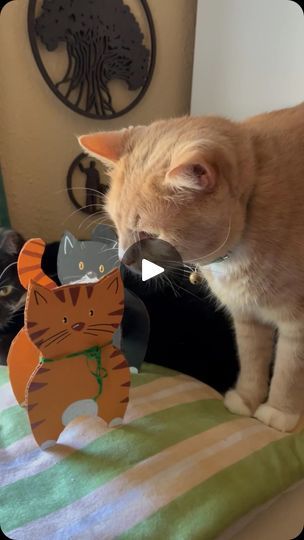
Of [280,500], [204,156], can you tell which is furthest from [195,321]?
[204,156]

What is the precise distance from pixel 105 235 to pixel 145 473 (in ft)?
1.31

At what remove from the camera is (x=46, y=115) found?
1284 millimetres

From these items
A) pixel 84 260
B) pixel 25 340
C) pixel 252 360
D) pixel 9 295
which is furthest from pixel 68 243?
pixel 252 360

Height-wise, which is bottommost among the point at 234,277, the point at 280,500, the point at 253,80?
the point at 280,500

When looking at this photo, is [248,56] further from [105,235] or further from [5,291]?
[5,291]

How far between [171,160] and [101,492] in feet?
1.45

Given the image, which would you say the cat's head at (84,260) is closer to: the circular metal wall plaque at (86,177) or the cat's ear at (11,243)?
the cat's ear at (11,243)

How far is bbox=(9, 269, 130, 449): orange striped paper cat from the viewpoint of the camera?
0.57m

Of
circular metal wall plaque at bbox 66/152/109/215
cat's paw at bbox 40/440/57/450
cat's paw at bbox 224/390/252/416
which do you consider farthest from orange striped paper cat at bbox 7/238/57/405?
circular metal wall plaque at bbox 66/152/109/215

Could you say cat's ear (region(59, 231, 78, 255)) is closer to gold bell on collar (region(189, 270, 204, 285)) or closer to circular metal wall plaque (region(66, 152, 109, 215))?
gold bell on collar (region(189, 270, 204, 285))

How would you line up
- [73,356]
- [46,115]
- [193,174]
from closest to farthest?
[193,174], [73,356], [46,115]

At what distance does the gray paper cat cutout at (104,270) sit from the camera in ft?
2.35

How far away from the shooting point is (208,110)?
133 cm

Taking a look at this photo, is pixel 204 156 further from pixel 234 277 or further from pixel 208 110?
pixel 208 110
